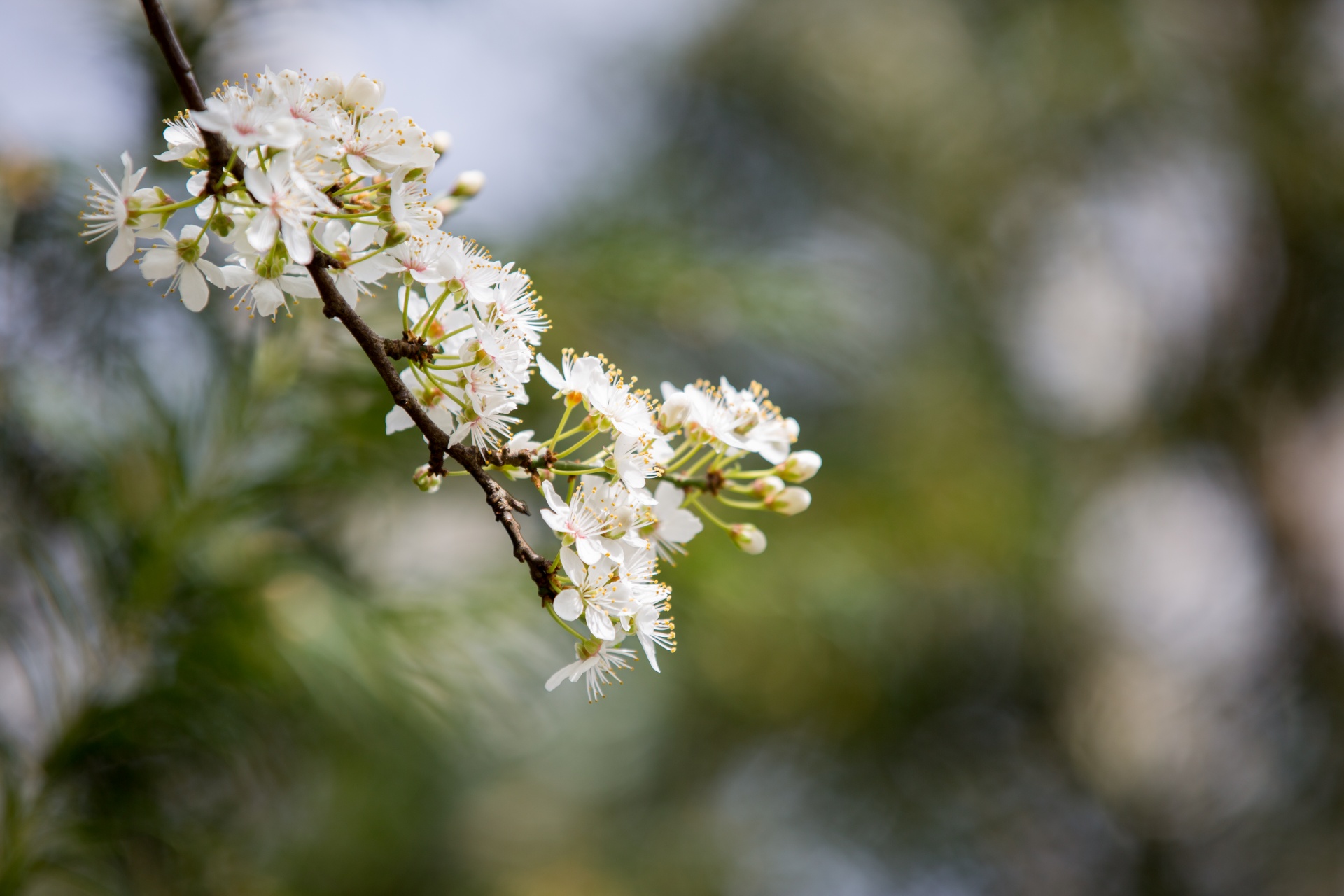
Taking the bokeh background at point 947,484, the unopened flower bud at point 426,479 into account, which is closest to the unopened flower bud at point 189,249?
the unopened flower bud at point 426,479

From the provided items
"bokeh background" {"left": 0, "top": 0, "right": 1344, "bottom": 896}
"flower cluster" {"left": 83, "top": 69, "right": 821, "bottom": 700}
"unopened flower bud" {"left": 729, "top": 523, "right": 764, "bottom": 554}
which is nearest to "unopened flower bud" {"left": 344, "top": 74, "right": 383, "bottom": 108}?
"flower cluster" {"left": 83, "top": 69, "right": 821, "bottom": 700}

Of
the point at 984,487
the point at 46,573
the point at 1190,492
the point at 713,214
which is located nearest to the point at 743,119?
the point at 713,214

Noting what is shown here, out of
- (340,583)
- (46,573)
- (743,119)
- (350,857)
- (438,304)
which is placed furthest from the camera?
(743,119)

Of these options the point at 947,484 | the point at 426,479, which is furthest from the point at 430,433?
the point at 947,484

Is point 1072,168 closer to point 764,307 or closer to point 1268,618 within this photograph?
point 1268,618

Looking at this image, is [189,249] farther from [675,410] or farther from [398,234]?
[675,410]

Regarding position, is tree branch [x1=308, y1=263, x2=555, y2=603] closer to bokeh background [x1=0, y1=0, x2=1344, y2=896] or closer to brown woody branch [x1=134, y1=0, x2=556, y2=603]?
brown woody branch [x1=134, y1=0, x2=556, y2=603]
